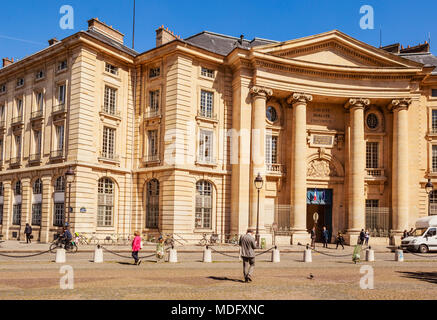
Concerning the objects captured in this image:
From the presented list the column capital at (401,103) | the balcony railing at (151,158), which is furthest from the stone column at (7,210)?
the column capital at (401,103)

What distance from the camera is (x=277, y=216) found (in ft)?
124

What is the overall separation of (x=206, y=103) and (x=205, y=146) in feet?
11.1

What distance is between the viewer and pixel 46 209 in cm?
3550

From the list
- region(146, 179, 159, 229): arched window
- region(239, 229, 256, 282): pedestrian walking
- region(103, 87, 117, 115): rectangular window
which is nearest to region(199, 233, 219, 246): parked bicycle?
region(146, 179, 159, 229): arched window

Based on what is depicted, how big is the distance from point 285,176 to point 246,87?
791 cm

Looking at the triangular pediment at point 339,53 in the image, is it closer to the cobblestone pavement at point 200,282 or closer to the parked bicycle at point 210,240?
the parked bicycle at point 210,240

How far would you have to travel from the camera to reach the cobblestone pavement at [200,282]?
12.9 metres

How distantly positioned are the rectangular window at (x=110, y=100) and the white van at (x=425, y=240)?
23476mm

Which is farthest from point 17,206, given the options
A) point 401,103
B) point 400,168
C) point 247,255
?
point 401,103

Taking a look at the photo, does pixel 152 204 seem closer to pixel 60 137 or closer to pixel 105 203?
pixel 105 203

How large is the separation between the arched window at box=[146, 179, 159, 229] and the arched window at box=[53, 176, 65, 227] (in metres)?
6.17

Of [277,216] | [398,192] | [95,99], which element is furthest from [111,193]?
[398,192]

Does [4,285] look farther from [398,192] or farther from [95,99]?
[398,192]

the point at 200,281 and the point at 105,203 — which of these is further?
the point at 105,203
